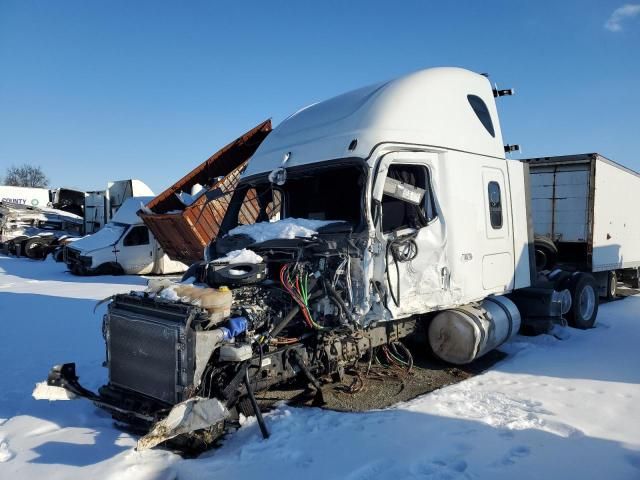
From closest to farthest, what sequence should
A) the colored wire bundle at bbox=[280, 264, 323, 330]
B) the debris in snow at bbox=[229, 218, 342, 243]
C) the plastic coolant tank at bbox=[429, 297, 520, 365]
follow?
the colored wire bundle at bbox=[280, 264, 323, 330], the debris in snow at bbox=[229, 218, 342, 243], the plastic coolant tank at bbox=[429, 297, 520, 365]

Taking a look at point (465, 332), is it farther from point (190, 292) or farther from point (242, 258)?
point (190, 292)

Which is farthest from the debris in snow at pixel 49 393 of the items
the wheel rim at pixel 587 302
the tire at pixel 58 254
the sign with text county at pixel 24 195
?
the sign with text county at pixel 24 195

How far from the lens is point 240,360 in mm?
3773

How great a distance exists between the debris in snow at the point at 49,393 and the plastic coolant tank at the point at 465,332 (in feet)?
13.0

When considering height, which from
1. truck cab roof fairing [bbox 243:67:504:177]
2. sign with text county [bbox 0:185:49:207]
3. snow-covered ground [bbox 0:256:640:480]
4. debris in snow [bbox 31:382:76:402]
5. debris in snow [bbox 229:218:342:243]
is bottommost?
snow-covered ground [bbox 0:256:640:480]

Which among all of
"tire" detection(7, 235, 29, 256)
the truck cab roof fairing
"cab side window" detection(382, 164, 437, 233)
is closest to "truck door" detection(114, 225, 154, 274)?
"tire" detection(7, 235, 29, 256)

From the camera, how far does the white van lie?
16422 millimetres

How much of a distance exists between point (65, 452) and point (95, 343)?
3.77 meters

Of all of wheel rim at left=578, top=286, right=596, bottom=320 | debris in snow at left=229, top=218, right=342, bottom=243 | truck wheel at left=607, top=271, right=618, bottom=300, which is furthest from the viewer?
truck wheel at left=607, top=271, right=618, bottom=300

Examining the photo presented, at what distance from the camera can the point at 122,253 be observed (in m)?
16.8

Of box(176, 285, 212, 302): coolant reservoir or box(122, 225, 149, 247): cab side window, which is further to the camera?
box(122, 225, 149, 247): cab side window

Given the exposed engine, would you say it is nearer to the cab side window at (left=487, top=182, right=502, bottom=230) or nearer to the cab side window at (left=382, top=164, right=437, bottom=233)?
the cab side window at (left=382, top=164, right=437, bottom=233)

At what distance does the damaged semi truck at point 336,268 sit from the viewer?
154 inches

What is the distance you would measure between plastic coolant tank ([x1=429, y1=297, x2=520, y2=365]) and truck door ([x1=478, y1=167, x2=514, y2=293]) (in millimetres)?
389
